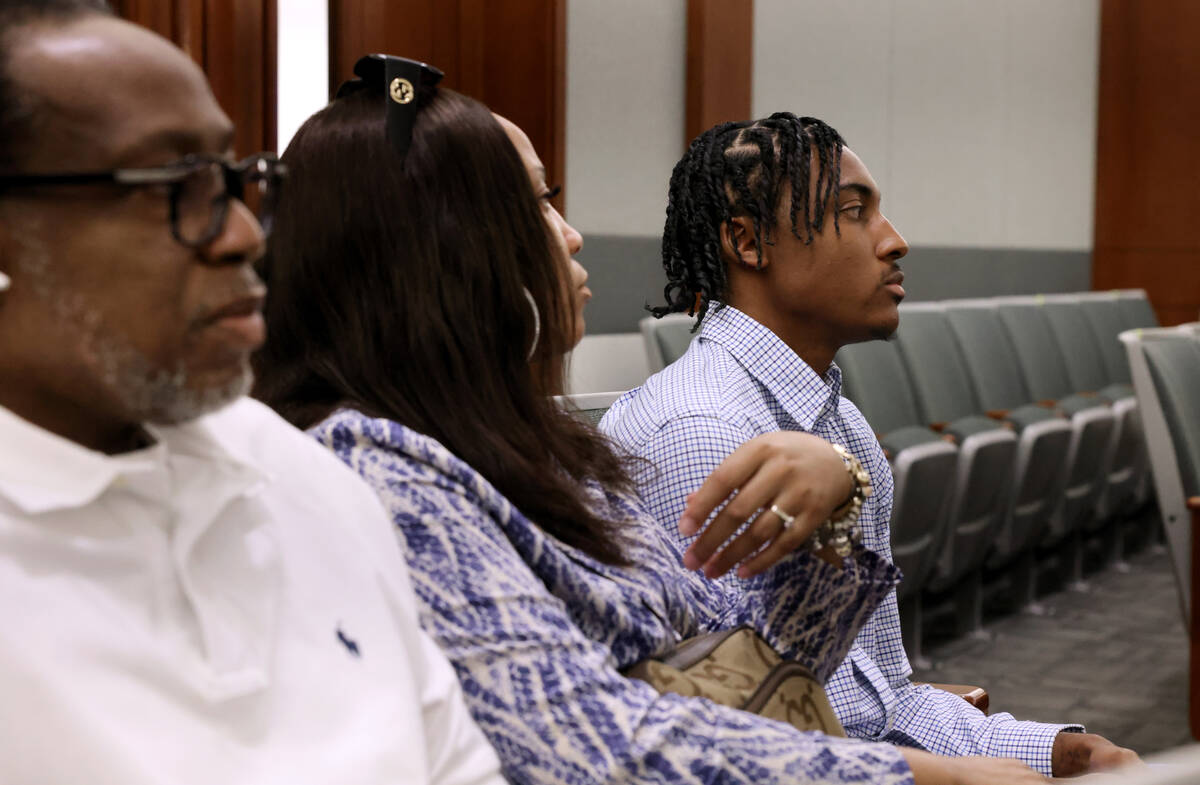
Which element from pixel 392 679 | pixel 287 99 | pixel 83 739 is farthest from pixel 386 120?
pixel 287 99

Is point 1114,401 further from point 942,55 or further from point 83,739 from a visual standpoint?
point 83,739

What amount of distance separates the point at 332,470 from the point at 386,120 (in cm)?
33

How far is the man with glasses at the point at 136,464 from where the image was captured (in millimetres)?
686

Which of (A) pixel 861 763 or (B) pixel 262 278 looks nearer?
(A) pixel 861 763

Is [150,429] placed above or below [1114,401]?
above

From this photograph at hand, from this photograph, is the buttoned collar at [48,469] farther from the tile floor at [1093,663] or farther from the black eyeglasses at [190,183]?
the tile floor at [1093,663]

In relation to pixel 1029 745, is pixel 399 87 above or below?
above

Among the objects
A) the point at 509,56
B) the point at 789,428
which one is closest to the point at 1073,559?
the point at 509,56

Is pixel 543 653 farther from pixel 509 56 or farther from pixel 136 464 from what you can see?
pixel 509 56

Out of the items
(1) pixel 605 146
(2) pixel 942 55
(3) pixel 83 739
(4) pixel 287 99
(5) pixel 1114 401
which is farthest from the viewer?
(2) pixel 942 55

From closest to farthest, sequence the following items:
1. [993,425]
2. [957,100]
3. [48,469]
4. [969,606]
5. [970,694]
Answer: [48,469] → [970,694] → [993,425] → [969,606] → [957,100]

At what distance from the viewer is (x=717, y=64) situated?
14.4ft

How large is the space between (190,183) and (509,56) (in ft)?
10.4

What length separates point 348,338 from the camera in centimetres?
108
